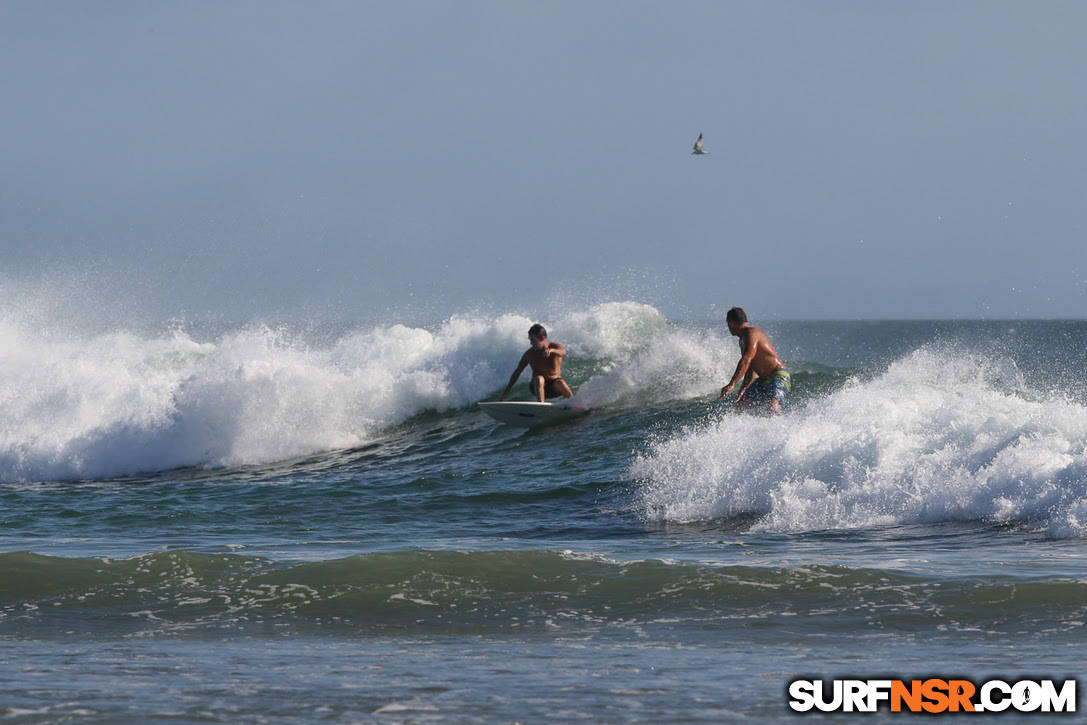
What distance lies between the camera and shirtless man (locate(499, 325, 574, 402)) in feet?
60.0

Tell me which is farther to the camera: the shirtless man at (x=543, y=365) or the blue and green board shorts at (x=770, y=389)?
the shirtless man at (x=543, y=365)

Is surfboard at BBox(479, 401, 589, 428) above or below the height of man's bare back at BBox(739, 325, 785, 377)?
below

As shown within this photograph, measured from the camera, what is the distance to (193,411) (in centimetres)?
1905

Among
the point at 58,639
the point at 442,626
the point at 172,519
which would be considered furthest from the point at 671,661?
the point at 172,519

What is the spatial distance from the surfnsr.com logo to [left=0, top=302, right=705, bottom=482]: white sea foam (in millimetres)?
13204

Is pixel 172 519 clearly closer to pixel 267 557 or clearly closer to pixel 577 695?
pixel 267 557

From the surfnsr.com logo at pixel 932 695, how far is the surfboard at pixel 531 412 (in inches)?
471

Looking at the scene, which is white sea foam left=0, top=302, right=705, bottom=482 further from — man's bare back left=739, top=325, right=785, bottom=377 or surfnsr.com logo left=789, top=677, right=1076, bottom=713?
surfnsr.com logo left=789, top=677, right=1076, bottom=713

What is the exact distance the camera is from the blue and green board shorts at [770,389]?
14.7 metres

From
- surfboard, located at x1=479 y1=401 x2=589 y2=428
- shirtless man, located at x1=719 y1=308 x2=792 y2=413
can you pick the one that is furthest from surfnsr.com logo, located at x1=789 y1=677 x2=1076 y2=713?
surfboard, located at x1=479 y1=401 x2=589 y2=428

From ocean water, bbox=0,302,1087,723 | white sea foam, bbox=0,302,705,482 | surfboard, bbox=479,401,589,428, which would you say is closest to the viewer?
ocean water, bbox=0,302,1087,723

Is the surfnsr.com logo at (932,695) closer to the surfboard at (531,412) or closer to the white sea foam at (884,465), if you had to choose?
the white sea foam at (884,465)

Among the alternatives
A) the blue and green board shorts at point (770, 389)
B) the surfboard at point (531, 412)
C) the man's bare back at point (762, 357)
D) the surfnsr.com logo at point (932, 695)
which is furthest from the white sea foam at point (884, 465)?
the surfnsr.com logo at point (932, 695)

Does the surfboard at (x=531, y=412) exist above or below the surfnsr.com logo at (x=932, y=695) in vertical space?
above
